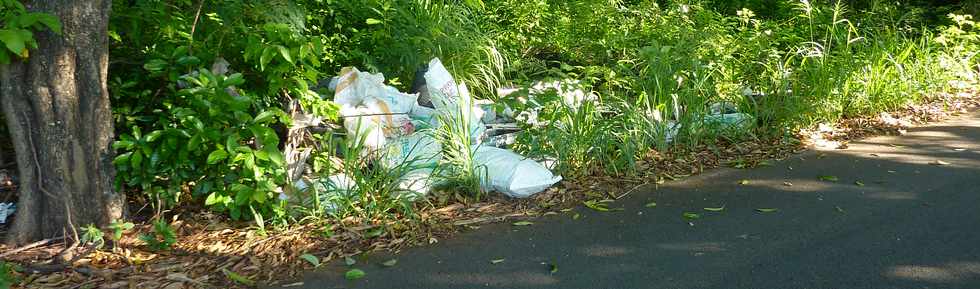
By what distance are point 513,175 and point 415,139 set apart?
73 cm

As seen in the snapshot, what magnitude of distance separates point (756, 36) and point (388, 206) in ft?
14.7

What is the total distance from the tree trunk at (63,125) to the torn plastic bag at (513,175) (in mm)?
2205

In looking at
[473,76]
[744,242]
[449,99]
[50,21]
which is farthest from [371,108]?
[744,242]

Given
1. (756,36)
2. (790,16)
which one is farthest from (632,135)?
(790,16)

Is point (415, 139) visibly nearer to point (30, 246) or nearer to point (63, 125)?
point (63, 125)

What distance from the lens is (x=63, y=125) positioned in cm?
438

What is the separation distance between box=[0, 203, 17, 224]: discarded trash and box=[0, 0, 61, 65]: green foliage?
1.16 meters

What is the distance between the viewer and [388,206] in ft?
16.3

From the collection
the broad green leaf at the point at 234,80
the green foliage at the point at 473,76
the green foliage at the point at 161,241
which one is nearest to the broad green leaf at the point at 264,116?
the green foliage at the point at 473,76

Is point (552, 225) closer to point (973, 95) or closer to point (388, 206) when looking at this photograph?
point (388, 206)

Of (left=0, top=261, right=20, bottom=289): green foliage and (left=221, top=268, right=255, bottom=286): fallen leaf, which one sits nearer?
(left=0, top=261, right=20, bottom=289): green foliage

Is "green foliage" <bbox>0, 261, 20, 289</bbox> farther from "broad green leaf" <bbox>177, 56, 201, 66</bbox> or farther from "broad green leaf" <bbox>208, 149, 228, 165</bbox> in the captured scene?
"broad green leaf" <bbox>177, 56, 201, 66</bbox>

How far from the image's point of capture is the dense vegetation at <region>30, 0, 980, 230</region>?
15.3ft

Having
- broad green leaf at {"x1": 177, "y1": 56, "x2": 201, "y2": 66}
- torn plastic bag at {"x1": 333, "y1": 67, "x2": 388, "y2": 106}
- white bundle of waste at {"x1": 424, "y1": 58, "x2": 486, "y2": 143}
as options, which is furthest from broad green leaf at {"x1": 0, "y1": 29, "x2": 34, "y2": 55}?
white bundle of waste at {"x1": 424, "y1": 58, "x2": 486, "y2": 143}
